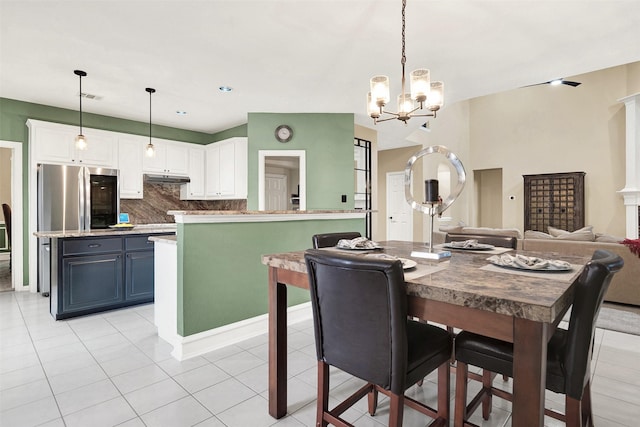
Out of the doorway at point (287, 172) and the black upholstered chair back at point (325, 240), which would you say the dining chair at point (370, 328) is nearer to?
the black upholstered chair back at point (325, 240)

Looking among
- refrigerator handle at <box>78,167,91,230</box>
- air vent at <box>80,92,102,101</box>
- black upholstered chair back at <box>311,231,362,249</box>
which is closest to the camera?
black upholstered chair back at <box>311,231,362,249</box>

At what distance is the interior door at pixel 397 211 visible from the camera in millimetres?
7359

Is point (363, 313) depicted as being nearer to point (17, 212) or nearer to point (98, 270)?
point (98, 270)

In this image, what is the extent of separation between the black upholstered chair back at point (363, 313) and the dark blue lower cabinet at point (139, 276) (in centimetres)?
314

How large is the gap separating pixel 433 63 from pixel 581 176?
250 inches

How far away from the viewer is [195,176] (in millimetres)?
5926

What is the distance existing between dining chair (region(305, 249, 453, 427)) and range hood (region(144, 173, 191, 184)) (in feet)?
16.3

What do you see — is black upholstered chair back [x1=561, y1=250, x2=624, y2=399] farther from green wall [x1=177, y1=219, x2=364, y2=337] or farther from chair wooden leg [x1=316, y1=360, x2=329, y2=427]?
green wall [x1=177, y1=219, x2=364, y2=337]

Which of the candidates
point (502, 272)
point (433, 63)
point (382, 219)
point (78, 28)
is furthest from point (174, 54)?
point (382, 219)

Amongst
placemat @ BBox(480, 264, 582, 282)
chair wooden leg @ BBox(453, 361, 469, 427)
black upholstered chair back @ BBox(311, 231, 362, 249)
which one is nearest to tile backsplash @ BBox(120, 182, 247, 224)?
black upholstered chair back @ BBox(311, 231, 362, 249)

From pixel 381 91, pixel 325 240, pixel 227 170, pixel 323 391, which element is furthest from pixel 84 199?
pixel 323 391

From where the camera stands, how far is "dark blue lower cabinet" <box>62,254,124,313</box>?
330 centimetres

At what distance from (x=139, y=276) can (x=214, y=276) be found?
5.30ft

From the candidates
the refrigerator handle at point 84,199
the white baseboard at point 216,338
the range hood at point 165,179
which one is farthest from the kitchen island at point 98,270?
the range hood at point 165,179
